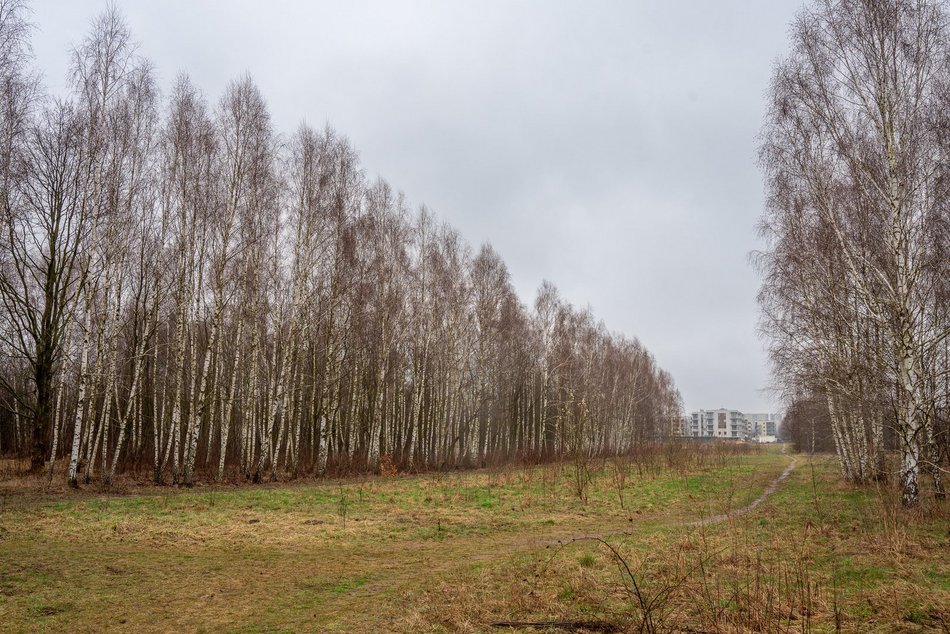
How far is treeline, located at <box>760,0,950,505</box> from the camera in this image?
1198 cm

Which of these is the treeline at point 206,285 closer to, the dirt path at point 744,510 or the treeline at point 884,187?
the dirt path at point 744,510

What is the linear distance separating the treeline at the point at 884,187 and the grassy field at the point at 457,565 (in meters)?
2.92

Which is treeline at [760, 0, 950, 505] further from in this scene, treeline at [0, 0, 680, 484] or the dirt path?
treeline at [0, 0, 680, 484]

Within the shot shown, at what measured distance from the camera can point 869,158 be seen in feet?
45.4

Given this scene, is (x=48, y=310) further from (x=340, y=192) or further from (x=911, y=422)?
(x=911, y=422)

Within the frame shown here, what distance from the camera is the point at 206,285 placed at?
20219 millimetres

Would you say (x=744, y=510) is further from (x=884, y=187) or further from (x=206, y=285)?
(x=206, y=285)

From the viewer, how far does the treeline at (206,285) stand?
56.7ft

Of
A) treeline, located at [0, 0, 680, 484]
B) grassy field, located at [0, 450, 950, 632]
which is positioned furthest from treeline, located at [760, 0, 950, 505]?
treeline, located at [0, 0, 680, 484]

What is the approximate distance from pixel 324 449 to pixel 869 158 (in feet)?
72.4

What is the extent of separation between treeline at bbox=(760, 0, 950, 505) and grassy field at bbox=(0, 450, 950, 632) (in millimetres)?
2923

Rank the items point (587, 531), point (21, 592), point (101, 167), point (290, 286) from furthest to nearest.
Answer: point (290, 286), point (101, 167), point (587, 531), point (21, 592)

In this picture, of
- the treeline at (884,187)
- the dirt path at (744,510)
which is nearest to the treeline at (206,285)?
the dirt path at (744,510)

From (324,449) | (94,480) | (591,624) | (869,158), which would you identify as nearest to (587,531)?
(591,624)
